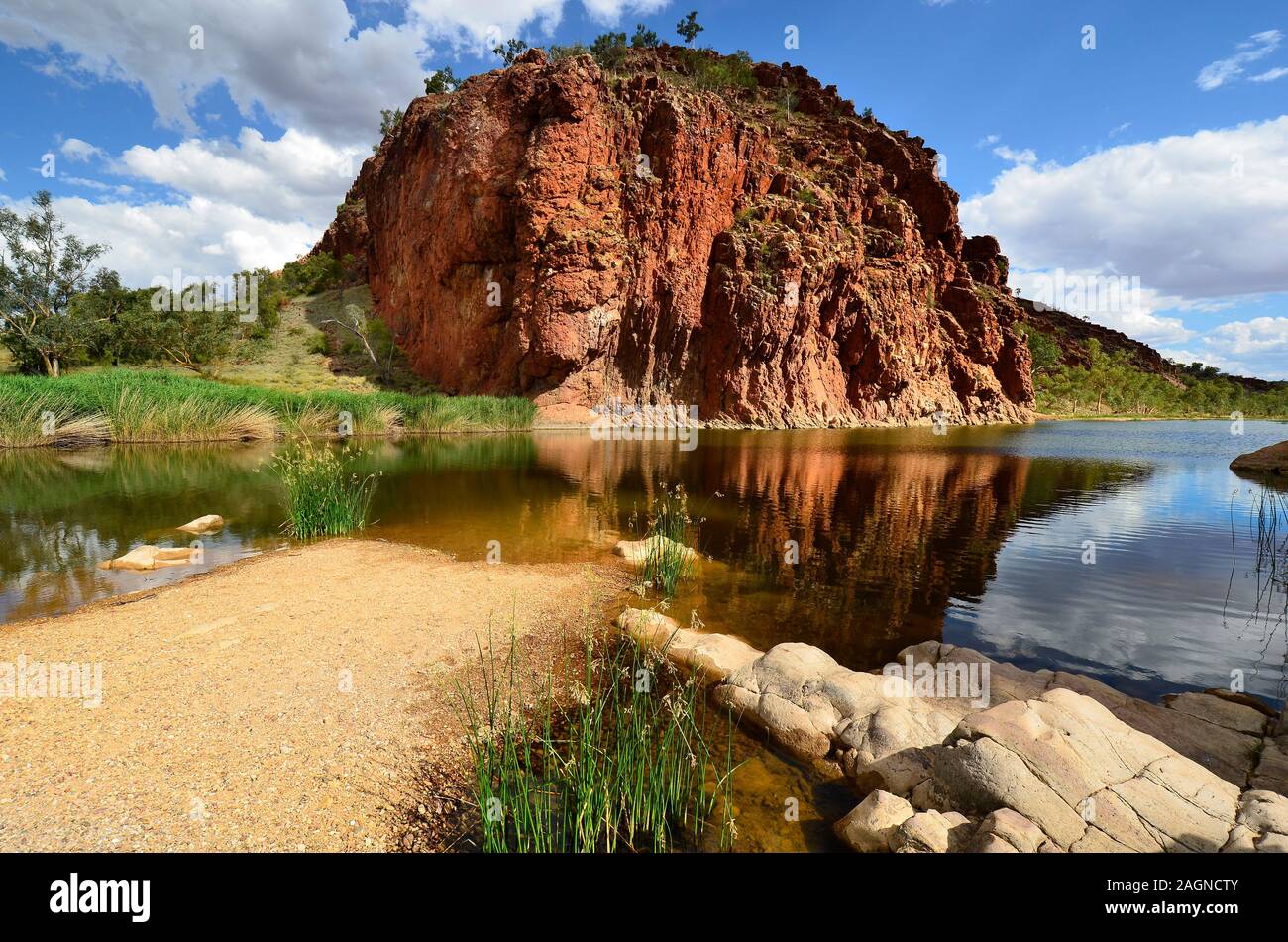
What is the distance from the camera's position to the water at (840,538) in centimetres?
694

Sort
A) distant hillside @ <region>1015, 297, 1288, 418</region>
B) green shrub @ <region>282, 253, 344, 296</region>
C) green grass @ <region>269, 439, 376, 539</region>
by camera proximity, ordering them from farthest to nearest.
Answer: distant hillside @ <region>1015, 297, 1288, 418</region>
green shrub @ <region>282, 253, 344, 296</region>
green grass @ <region>269, 439, 376, 539</region>

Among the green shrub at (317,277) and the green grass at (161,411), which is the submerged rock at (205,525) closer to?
the green grass at (161,411)

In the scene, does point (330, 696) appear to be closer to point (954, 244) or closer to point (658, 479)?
point (658, 479)

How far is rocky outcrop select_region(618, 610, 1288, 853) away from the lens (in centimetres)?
315

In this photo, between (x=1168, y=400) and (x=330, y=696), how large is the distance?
12965 centimetres

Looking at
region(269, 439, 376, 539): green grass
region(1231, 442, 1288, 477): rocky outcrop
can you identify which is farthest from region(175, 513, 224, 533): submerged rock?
region(1231, 442, 1288, 477): rocky outcrop

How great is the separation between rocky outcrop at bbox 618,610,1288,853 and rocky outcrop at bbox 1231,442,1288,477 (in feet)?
78.8

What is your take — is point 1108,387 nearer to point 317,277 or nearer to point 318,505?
point 317,277

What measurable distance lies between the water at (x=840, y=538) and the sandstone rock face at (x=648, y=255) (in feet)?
74.5

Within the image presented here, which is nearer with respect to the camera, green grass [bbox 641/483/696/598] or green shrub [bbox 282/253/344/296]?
green grass [bbox 641/483/696/598]

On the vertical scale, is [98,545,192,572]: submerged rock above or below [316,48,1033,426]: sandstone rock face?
below

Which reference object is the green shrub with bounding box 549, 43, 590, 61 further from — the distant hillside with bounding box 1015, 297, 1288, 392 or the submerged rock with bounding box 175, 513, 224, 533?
the distant hillside with bounding box 1015, 297, 1288, 392

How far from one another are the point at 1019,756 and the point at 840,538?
25.7 feet
